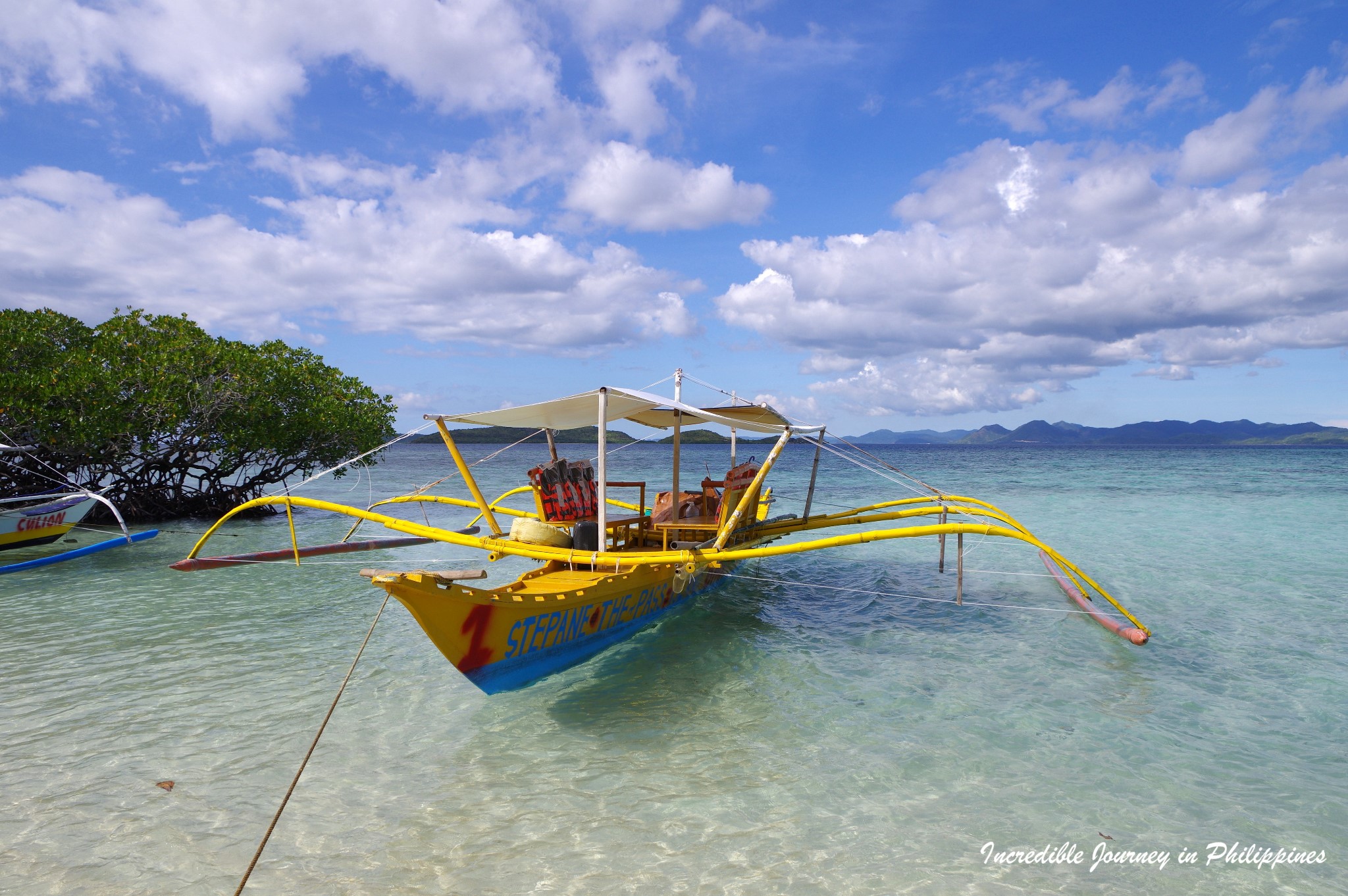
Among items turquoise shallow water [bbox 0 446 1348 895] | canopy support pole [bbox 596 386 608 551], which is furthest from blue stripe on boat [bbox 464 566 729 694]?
canopy support pole [bbox 596 386 608 551]

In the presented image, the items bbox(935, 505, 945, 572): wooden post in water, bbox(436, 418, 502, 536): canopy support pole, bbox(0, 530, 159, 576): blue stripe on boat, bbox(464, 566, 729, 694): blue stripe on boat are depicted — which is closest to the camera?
bbox(464, 566, 729, 694): blue stripe on boat

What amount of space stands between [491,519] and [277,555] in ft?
11.8

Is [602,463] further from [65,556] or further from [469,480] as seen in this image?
[65,556]

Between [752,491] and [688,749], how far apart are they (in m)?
3.67

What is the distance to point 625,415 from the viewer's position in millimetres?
9539

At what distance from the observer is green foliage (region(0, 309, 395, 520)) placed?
1478 centimetres

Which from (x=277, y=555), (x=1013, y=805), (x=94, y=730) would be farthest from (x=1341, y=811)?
(x=277, y=555)

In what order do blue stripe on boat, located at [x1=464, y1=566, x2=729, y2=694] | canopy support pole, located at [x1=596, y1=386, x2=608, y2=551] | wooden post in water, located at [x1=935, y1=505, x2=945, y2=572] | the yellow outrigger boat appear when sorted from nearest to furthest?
the yellow outrigger boat
blue stripe on boat, located at [x1=464, y1=566, x2=729, y2=694]
canopy support pole, located at [x1=596, y1=386, x2=608, y2=551]
wooden post in water, located at [x1=935, y1=505, x2=945, y2=572]

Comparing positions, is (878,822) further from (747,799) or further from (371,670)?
(371,670)

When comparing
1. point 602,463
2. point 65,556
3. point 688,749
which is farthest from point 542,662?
point 65,556

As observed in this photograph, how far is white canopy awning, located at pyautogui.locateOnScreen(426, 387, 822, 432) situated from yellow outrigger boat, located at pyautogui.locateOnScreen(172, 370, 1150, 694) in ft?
0.09

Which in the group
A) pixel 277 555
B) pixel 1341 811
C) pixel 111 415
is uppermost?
pixel 111 415

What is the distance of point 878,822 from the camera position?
184 inches

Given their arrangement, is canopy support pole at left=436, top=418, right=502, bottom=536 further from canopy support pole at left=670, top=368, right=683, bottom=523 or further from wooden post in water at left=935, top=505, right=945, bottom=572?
wooden post in water at left=935, top=505, right=945, bottom=572
